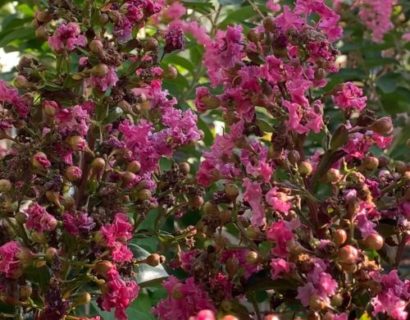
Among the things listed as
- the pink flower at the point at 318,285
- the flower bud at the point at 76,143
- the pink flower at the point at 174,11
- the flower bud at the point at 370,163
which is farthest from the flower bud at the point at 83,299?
the pink flower at the point at 174,11

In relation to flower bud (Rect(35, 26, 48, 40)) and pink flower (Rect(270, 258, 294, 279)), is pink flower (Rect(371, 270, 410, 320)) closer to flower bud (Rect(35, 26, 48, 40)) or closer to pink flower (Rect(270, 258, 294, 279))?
pink flower (Rect(270, 258, 294, 279))

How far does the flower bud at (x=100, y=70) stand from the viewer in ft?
4.55

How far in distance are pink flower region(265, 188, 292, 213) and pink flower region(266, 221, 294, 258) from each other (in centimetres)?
2

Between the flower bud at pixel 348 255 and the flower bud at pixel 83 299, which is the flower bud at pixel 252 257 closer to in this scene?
the flower bud at pixel 348 255

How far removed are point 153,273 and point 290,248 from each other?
428 mm

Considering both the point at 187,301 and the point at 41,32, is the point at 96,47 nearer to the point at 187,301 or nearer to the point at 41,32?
the point at 41,32

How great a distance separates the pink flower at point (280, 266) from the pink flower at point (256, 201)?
0.22 feet

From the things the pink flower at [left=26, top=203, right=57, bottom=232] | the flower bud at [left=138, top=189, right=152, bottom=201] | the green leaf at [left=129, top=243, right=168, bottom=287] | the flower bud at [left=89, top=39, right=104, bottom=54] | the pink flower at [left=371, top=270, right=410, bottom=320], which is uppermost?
the flower bud at [left=89, top=39, right=104, bottom=54]

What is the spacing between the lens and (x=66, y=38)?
1.40 metres

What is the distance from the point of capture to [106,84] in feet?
4.65

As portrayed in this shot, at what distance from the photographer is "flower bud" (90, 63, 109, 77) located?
1.39 meters

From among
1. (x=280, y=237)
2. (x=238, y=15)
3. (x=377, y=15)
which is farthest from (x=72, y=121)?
(x=377, y=15)

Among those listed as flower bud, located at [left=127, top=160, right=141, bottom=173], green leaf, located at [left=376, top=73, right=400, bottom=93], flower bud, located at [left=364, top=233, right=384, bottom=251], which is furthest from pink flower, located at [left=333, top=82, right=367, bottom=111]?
green leaf, located at [left=376, top=73, right=400, bottom=93]

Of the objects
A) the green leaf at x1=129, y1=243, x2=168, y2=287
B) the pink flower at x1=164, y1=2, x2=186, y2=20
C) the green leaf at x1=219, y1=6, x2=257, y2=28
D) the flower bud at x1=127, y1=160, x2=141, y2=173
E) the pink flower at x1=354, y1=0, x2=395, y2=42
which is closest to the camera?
the flower bud at x1=127, y1=160, x2=141, y2=173
